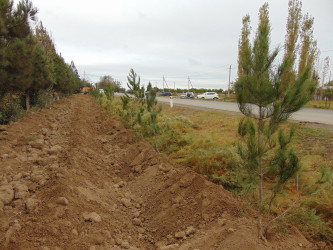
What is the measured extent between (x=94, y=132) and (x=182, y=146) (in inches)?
147

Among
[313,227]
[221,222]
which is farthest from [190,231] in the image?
[313,227]

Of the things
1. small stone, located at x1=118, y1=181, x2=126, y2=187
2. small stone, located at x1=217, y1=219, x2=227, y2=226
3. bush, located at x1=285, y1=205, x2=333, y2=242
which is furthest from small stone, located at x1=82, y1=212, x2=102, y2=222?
bush, located at x1=285, y1=205, x2=333, y2=242

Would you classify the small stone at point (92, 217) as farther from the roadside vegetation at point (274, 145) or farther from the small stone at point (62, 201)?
the roadside vegetation at point (274, 145)

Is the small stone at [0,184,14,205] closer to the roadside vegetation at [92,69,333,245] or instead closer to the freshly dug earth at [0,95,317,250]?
the freshly dug earth at [0,95,317,250]

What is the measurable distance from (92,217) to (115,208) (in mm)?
653

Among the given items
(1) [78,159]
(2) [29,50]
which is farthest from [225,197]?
(2) [29,50]

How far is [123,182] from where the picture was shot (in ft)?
15.2

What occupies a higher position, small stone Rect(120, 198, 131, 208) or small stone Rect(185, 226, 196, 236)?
small stone Rect(185, 226, 196, 236)

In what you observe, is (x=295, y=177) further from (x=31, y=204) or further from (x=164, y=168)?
(x=31, y=204)

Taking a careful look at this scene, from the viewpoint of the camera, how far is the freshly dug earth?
2436 mm

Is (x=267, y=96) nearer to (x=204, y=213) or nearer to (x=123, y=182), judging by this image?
(x=204, y=213)

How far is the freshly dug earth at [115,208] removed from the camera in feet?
7.99

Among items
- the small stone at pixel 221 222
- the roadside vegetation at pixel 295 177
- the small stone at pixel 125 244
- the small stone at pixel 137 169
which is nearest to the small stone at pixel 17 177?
the small stone at pixel 137 169

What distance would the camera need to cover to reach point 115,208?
11.5 ft
